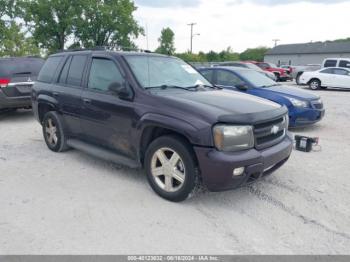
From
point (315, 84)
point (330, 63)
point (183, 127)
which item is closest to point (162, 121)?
point (183, 127)

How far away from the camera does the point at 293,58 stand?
67.4m

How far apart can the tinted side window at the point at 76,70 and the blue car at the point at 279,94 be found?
353 centimetres

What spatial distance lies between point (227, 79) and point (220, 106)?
16.1ft

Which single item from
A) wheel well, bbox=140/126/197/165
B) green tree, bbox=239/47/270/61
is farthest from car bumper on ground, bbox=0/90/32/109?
green tree, bbox=239/47/270/61

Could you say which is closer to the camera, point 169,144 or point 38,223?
point 38,223

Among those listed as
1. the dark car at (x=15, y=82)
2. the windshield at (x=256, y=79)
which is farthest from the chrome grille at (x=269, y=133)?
the dark car at (x=15, y=82)

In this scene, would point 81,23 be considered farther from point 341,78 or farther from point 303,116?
point 303,116

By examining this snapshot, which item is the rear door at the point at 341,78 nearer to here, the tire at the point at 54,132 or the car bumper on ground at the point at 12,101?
the car bumper on ground at the point at 12,101

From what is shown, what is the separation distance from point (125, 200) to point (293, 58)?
229 ft

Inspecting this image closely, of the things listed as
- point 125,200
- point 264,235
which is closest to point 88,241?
point 125,200

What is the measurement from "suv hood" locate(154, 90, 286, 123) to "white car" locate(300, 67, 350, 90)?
1607 cm

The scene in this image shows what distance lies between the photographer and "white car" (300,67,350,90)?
1811cm

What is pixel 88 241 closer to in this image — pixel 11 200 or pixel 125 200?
pixel 125 200

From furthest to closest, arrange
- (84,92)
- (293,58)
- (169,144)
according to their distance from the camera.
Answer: (293,58) < (84,92) < (169,144)
